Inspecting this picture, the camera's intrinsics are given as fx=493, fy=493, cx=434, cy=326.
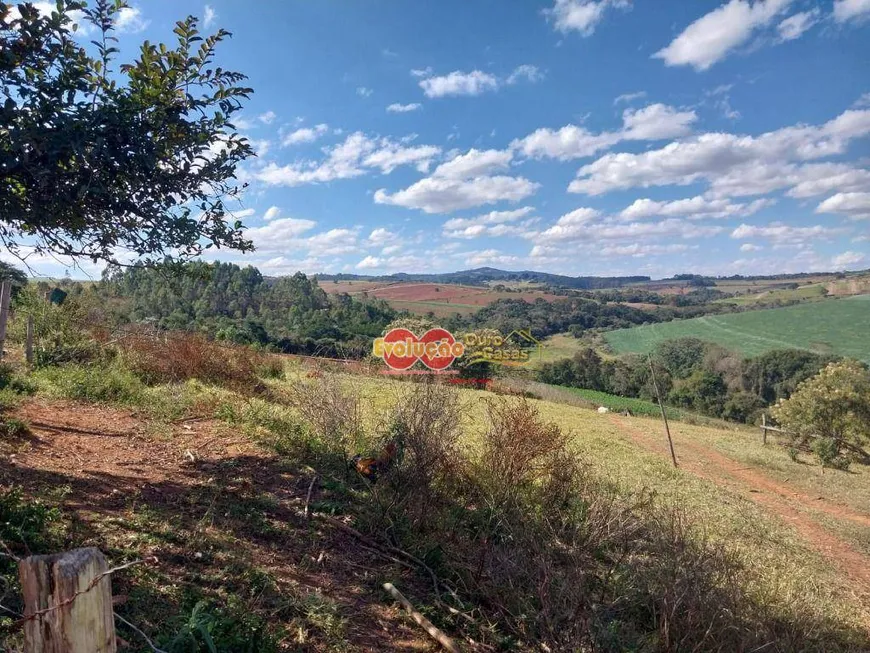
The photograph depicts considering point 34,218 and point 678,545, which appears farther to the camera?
point 678,545

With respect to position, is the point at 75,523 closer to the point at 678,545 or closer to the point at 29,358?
the point at 678,545

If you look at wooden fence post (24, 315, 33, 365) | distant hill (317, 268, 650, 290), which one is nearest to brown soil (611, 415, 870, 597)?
wooden fence post (24, 315, 33, 365)

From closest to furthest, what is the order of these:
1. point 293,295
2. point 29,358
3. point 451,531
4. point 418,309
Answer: point 451,531, point 29,358, point 293,295, point 418,309

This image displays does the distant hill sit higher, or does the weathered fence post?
the distant hill

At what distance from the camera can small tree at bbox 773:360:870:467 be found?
15.1m

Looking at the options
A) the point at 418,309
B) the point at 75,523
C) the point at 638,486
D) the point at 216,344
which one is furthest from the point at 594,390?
the point at 75,523

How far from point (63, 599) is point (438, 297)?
4886 cm

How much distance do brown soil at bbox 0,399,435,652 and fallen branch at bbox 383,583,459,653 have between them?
66 mm

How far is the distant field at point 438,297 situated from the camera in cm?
4425

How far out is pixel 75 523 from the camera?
3.38 m

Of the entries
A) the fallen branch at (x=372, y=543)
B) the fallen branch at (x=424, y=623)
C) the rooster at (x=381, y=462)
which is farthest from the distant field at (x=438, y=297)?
the fallen branch at (x=424, y=623)

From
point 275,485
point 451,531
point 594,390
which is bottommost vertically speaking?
point 594,390

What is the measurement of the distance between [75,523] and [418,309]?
39.8m

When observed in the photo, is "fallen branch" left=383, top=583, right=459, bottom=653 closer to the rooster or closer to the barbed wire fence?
the rooster
